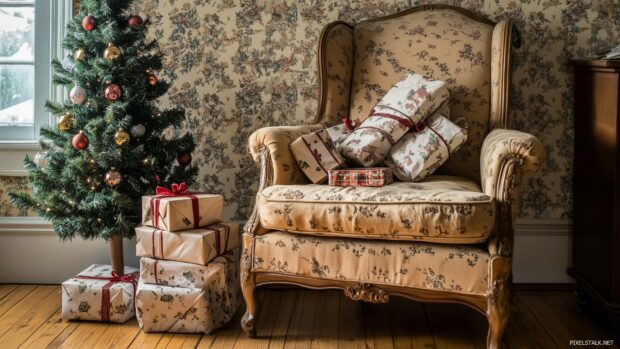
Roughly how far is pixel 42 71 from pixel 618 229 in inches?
99.1

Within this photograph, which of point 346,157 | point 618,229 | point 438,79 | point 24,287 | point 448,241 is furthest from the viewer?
point 24,287

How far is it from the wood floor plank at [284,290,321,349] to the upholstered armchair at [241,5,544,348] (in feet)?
0.51

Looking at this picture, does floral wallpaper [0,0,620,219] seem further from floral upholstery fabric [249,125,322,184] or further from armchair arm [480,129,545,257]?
armchair arm [480,129,545,257]

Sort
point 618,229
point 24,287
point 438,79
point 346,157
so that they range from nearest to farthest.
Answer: point 618,229
point 346,157
point 438,79
point 24,287

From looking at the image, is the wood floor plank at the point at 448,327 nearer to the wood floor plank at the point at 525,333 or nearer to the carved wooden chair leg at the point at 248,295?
the wood floor plank at the point at 525,333

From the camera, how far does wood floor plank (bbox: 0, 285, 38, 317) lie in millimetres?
2928

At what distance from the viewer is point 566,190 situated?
3221mm

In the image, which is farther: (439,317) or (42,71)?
(42,71)

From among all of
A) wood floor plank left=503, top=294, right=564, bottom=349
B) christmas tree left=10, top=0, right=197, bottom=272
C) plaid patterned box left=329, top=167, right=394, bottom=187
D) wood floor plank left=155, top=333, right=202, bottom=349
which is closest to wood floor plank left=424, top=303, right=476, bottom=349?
wood floor plank left=503, top=294, right=564, bottom=349

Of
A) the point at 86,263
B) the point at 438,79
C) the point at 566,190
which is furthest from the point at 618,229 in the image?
the point at 86,263

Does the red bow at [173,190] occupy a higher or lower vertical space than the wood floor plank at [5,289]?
higher

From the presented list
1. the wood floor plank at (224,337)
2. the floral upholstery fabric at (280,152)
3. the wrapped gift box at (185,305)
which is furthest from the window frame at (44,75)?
the wood floor plank at (224,337)

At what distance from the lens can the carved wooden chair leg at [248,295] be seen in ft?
8.41

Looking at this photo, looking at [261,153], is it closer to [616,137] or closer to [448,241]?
[448,241]
